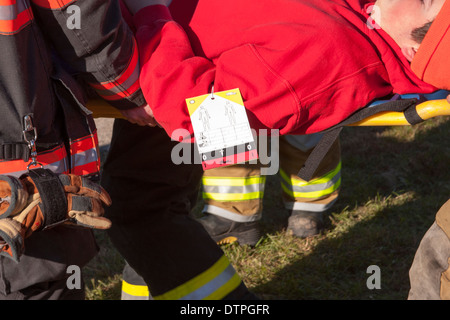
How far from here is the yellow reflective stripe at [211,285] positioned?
209cm

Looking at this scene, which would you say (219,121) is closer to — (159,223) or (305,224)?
(159,223)

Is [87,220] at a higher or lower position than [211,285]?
higher

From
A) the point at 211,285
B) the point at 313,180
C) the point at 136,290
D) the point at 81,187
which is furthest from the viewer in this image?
the point at 313,180

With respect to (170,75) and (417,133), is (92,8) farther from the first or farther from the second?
(417,133)

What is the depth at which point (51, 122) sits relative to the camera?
155 centimetres

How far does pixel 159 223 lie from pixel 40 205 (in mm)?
732

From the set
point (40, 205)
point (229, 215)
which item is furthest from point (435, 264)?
point (229, 215)

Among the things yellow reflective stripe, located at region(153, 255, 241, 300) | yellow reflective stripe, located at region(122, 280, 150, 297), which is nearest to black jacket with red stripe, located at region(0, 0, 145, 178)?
yellow reflective stripe, located at region(153, 255, 241, 300)

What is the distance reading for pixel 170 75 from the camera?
166 centimetres

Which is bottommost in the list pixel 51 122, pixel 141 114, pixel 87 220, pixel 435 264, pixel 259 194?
pixel 259 194

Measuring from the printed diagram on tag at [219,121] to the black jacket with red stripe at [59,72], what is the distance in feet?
0.70

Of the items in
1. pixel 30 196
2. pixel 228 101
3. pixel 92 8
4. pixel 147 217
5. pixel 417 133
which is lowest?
pixel 417 133

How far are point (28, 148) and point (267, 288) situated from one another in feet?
5.16

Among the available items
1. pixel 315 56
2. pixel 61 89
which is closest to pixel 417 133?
pixel 315 56
